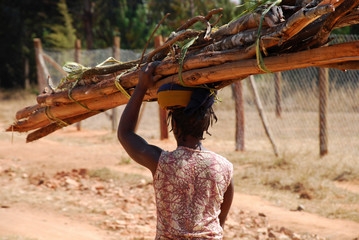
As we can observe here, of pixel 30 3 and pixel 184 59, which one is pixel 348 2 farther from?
pixel 30 3

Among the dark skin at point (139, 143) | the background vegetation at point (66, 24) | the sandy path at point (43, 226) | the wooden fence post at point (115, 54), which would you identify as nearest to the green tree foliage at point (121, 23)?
the background vegetation at point (66, 24)

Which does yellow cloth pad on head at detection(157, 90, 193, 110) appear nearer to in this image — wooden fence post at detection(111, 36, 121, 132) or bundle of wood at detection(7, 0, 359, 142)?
bundle of wood at detection(7, 0, 359, 142)

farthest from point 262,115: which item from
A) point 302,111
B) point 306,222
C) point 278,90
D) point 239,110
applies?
point 302,111

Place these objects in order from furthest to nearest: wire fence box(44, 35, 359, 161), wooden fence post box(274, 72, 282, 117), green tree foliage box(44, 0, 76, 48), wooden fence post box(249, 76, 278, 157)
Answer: green tree foliage box(44, 0, 76, 48), wooden fence post box(274, 72, 282, 117), wire fence box(44, 35, 359, 161), wooden fence post box(249, 76, 278, 157)

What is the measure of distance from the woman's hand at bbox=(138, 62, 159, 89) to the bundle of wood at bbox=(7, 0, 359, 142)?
0.08 m

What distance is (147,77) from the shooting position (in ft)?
7.28

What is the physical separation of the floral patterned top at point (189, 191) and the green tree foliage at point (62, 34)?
21296 mm

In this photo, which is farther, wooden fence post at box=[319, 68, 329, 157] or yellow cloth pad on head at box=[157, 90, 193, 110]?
wooden fence post at box=[319, 68, 329, 157]

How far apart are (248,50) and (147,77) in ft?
1.77

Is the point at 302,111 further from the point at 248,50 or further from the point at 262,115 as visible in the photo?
the point at 248,50

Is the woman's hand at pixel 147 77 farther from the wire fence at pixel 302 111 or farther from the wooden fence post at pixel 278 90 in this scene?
the wooden fence post at pixel 278 90

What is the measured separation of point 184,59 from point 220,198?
0.89 m

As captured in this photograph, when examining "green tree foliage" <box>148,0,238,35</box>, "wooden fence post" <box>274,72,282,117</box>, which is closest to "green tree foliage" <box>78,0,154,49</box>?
"green tree foliage" <box>148,0,238,35</box>

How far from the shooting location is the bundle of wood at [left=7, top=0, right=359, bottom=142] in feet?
6.24
